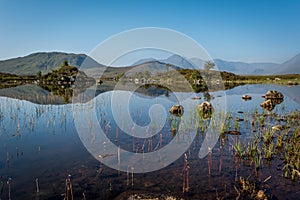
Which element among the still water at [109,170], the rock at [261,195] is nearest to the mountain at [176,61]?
the still water at [109,170]

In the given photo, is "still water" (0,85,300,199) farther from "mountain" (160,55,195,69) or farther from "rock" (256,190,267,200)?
"mountain" (160,55,195,69)

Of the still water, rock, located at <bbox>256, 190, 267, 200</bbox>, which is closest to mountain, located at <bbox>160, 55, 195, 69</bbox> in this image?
the still water

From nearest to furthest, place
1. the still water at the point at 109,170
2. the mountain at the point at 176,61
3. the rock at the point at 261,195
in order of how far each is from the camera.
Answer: the rock at the point at 261,195, the still water at the point at 109,170, the mountain at the point at 176,61

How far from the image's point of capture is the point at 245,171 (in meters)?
7.27

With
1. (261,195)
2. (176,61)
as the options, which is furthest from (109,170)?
(176,61)

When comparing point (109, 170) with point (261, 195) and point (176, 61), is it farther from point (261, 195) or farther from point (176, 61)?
point (176, 61)

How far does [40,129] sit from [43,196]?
782 centimetres

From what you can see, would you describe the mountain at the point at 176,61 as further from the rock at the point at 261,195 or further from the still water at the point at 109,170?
the rock at the point at 261,195

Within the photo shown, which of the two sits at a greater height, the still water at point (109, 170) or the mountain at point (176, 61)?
the mountain at point (176, 61)

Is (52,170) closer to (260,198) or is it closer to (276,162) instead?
(260,198)

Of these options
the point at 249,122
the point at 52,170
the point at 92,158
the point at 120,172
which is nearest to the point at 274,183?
the point at 120,172

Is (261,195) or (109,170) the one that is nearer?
(261,195)

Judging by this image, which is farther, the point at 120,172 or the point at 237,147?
the point at 237,147

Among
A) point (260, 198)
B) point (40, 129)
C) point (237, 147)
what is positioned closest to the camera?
point (260, 198)
